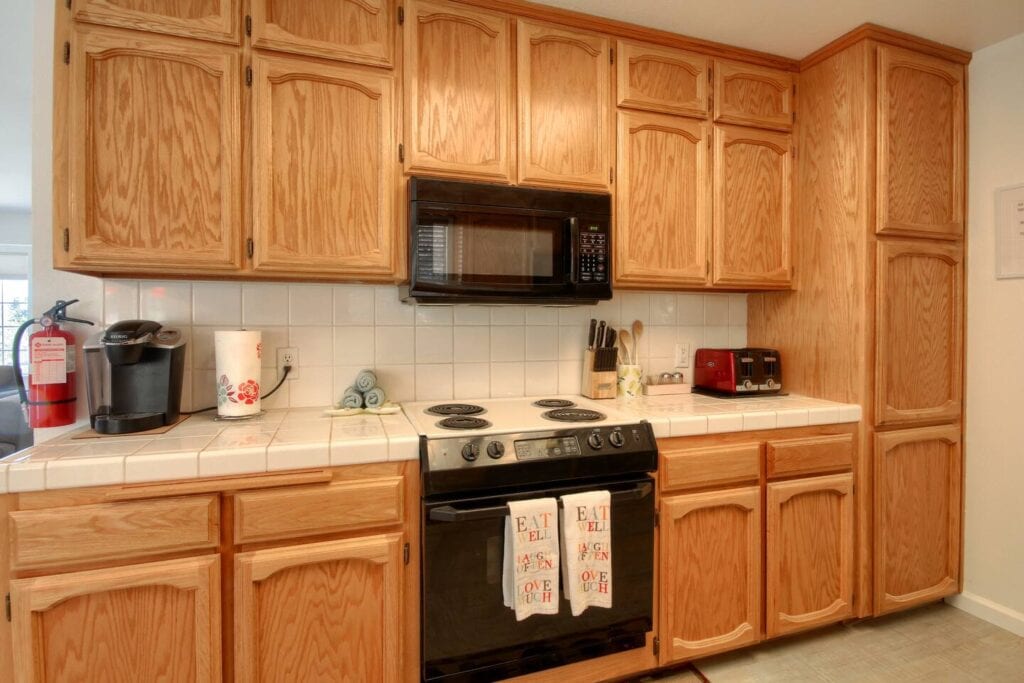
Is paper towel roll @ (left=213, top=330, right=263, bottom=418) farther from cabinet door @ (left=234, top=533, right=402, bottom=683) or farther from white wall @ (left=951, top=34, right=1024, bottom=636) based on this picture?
white wall @ (left=951, top=34, right=1024, bottom=636)

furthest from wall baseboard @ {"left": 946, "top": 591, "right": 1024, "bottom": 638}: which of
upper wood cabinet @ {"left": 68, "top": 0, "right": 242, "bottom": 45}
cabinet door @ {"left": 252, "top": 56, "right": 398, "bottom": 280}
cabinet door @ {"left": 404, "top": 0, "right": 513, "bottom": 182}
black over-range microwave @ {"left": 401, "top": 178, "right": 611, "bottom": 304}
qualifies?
upper wood cabinet @ {"left": 68, "top": 0, "right": 242, "bottom": 45}

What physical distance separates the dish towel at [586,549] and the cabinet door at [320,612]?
18.5 inches

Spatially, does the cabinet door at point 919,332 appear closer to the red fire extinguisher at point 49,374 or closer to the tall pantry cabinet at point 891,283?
the tall pantry cabinet at point 891,283

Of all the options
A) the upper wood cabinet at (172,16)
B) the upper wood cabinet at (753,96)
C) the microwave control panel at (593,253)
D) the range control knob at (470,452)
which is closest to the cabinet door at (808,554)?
the microwave control panel at (593,253)

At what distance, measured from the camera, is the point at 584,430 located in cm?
146

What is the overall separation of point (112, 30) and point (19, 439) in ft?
10.5

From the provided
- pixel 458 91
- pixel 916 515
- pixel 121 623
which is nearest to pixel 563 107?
pixel 458 91

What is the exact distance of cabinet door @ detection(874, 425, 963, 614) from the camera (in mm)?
1845

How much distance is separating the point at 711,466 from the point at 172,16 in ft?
6.99

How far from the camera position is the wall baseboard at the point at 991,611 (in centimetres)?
184

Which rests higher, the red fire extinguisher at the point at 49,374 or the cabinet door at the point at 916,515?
the red fire extinguisher at the point at 49,374

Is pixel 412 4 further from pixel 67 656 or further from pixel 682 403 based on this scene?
pixel 67 656

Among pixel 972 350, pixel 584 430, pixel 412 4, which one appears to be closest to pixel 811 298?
pixel 972 350

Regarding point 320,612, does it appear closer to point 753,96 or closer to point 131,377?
point 131,377
